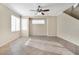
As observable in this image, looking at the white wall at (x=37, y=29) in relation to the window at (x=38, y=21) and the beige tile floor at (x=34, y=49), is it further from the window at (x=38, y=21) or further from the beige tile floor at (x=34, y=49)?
the beige tile floor at (x=34, y=49)

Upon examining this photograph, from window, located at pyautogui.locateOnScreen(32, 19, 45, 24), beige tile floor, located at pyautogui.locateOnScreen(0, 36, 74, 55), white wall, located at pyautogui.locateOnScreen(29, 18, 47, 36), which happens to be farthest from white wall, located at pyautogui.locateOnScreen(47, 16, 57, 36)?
beige tile floor, located at pyautogui.locateOnScreen(0, 36, 74, 55)

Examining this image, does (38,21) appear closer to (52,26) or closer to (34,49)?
(52,26)

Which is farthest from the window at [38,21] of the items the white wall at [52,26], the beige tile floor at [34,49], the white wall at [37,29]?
the beige tile floor at [34,49]

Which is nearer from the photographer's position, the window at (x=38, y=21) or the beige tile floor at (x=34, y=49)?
the beige tile floor at (x=34, y=49)

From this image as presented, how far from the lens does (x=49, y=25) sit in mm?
13906

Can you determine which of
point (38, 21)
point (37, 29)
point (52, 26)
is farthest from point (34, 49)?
point (38, 21)

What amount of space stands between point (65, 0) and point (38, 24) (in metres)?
10.4

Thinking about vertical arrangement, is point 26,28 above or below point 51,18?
below
